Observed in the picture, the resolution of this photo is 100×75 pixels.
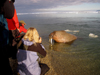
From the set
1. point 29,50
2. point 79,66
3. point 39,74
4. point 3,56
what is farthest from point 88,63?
point 3,56

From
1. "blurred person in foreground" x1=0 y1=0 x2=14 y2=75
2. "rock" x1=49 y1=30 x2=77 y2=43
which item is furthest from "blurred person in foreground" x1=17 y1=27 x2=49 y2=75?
"rock" x1=49 y1=30 x2=77 y2=43

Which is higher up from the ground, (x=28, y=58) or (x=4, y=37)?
(x=4, y=37)

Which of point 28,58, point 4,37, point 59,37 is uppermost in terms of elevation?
point 4,37

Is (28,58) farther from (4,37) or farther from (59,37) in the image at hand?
(59,37)

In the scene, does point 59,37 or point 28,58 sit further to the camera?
point 59,37

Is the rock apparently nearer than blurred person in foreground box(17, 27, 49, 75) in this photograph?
No

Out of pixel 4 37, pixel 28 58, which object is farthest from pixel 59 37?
pixel 4 37

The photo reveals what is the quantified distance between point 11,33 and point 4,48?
3.03 ft

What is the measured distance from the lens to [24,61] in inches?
106

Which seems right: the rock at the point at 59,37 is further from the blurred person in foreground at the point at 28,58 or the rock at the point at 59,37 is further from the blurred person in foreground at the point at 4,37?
the blurred person in foreground at the point at 4,37

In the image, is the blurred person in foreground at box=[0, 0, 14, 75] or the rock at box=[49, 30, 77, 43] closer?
the blurred person in foreground at box=[0, 0, 14, 75]

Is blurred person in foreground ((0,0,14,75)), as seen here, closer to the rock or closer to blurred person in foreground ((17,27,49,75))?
blurred person in foreground ((17,27,49,75))

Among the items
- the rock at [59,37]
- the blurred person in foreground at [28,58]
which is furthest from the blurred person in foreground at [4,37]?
the rock at [59,37]

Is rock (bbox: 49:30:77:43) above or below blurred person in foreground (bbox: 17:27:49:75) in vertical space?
below
